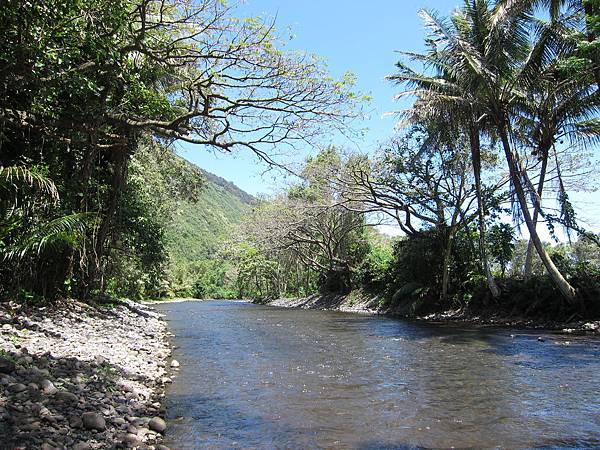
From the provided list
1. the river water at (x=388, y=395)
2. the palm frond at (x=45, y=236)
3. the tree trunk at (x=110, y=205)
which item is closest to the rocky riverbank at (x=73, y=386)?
the river water at (x=388, y=395)

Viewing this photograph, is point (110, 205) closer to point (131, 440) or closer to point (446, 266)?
point (131, 440)

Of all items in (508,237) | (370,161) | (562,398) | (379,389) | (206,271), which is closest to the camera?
(562,398)

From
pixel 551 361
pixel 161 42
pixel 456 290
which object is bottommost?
pixel 551 361

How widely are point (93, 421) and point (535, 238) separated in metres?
14.4

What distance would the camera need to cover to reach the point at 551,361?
30.3ft

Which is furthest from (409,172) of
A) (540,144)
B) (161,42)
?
(161,42)

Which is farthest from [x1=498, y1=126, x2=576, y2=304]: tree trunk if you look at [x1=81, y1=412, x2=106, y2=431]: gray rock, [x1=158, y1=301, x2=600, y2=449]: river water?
[x1=81, y1=412, x2=106, y2=431]: gray rock

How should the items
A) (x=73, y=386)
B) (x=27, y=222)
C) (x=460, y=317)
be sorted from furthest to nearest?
1. (x=460, y=317)
2. (x=27, y=222)
3. (x=73, y=386)

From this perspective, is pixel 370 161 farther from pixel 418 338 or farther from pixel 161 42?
pixel 161 42

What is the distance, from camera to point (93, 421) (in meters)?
4.46

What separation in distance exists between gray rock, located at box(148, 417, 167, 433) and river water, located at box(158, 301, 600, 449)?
0.16 meters

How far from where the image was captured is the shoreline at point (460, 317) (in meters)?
14.2

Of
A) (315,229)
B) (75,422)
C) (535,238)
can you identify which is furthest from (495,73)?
(315,229)

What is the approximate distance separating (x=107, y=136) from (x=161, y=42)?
13.5ft
